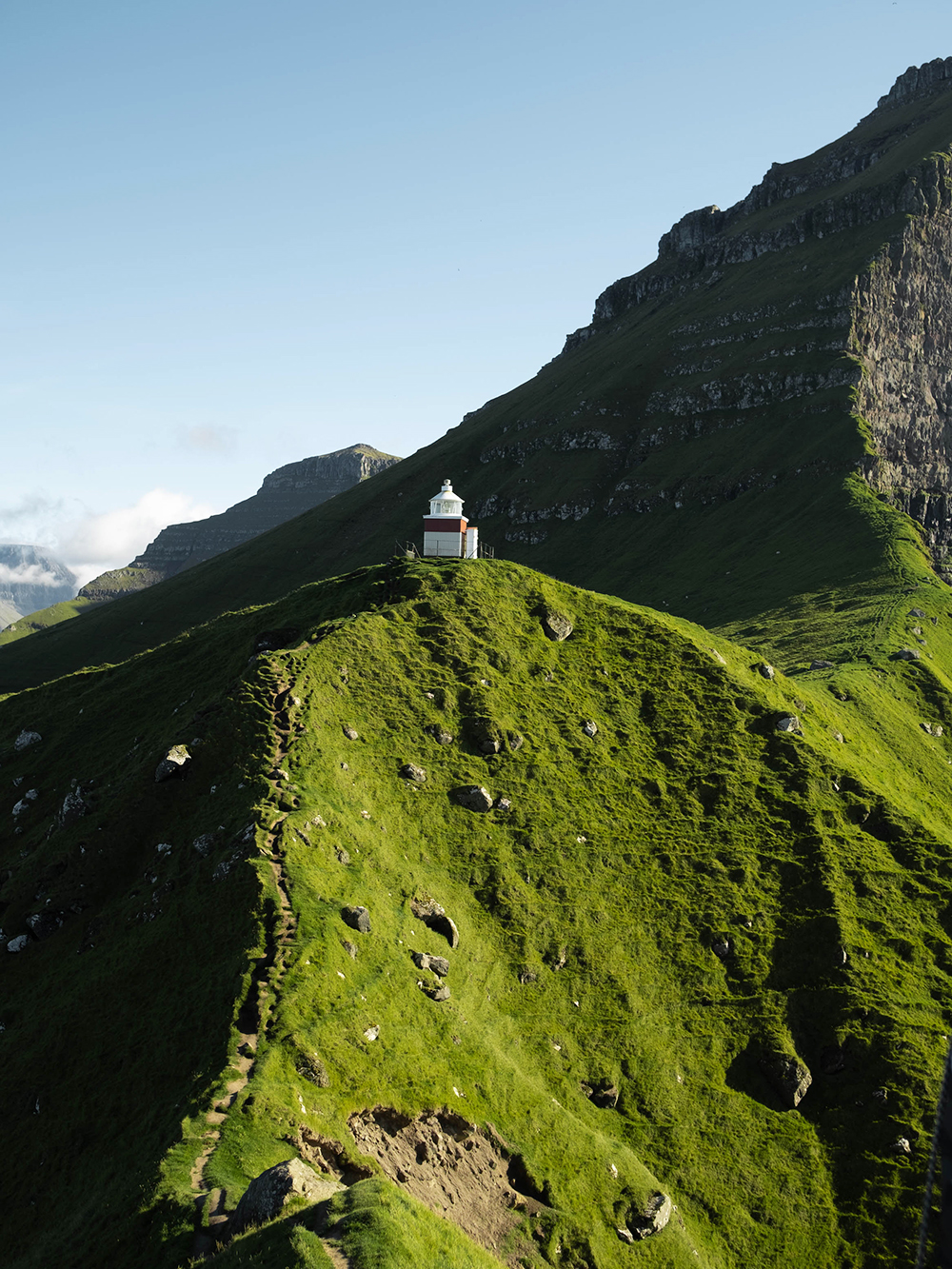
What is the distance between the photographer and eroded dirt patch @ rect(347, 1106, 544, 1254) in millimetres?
30875

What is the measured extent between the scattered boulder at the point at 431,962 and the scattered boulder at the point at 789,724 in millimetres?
32331

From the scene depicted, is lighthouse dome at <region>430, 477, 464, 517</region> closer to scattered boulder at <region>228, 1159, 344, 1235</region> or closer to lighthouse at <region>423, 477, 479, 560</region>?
lighthouse at <region>423, 477, 479, 560</region>

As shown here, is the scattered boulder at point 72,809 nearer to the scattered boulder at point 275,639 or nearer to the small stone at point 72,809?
the small stone at point 72,809

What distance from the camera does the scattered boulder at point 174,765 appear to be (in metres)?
46.8

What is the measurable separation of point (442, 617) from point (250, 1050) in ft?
117

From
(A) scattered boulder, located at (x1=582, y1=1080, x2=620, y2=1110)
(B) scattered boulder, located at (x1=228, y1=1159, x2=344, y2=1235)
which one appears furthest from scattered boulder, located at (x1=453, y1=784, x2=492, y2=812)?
(B) scattered boulder, located at (x1=228, y1=1159, x2=344, y2=1235)

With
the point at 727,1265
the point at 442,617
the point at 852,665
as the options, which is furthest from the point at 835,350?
the point at 727,1265

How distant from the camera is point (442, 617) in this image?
6303 centimetres

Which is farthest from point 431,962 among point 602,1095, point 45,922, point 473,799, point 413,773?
point 45,922

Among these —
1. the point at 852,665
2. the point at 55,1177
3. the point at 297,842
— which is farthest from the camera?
the point at 852,665

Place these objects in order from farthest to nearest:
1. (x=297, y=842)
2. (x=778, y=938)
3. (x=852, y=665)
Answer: (x=852, y=665) → (x=778, y=938) → (x=297, y=842)

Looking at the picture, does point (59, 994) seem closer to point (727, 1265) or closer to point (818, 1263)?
point (727, 1265)

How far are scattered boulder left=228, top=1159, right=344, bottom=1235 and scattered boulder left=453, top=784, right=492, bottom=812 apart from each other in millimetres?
25852

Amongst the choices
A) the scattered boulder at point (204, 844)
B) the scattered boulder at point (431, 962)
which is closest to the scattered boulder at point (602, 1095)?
the scattered boulder at point (431, 962)
